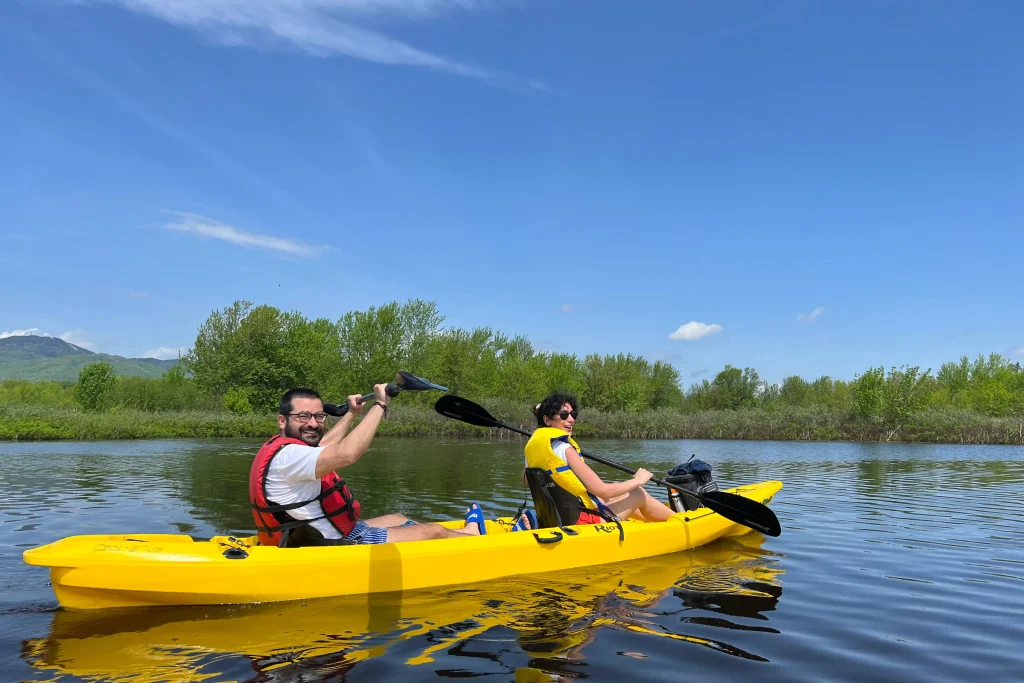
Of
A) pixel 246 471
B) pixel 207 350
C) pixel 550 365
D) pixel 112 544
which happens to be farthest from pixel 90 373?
pixel 112 544

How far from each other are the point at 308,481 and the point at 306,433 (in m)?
0.31

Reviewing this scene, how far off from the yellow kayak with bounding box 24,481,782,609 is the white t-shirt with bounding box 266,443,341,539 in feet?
0.85

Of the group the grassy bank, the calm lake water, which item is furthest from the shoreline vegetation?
the calm lake water

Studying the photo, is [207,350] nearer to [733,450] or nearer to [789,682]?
[733,450]

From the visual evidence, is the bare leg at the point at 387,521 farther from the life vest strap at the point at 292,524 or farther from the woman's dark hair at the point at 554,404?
the woman's dark hair at the point at 554,404

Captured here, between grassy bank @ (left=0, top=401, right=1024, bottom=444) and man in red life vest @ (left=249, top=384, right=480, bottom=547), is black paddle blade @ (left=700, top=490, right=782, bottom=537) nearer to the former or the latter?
man in red life vest @ (left=249, top=384, right=480, bottom=547)

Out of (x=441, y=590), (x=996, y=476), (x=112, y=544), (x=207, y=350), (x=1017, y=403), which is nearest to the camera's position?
(x=112, y=544)

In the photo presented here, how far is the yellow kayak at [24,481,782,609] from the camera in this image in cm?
437

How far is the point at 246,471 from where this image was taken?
555 inches

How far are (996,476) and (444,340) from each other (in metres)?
32.5

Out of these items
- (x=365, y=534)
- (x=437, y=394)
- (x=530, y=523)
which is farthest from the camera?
(x=437, y=394)

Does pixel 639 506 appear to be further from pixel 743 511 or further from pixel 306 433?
pixel 306 433

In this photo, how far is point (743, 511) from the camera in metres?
6.70

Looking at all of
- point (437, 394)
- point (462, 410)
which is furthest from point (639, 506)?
point (437, 394)
